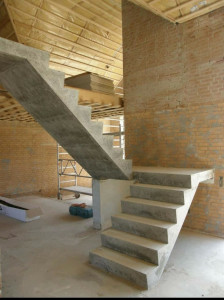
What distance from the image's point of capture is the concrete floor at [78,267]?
3.06m

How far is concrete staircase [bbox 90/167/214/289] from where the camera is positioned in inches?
129

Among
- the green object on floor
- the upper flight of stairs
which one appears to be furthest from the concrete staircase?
the green object on floor

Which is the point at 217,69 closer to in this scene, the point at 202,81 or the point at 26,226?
the point at 202,81

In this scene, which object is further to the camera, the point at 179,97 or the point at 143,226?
the point at 179,97

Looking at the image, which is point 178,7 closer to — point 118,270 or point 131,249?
point 131,249

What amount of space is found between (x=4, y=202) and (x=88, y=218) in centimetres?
294

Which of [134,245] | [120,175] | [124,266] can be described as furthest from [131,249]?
[120,175]

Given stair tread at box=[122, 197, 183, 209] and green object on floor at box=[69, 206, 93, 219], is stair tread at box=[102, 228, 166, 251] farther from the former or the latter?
green object on floor at box=[69, 206, 93, 219]

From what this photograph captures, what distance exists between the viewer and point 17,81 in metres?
3.76

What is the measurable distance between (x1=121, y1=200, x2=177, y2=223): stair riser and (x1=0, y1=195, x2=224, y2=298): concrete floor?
2.43 ft

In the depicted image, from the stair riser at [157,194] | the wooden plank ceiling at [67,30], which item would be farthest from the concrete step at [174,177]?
the wooden plank ceiling at [67,30]

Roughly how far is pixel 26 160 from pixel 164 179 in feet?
26.2

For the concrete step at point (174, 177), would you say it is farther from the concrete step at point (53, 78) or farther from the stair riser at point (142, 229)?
the concrete step at point (53, 78)

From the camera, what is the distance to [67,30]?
7.82m
